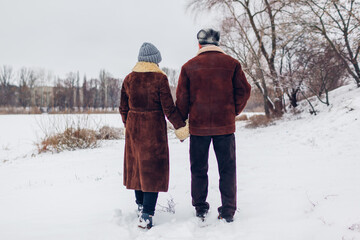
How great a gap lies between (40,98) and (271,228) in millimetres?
53396

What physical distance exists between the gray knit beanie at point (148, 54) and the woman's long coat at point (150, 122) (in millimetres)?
43

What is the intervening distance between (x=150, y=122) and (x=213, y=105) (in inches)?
24.2

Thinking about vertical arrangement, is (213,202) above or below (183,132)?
below

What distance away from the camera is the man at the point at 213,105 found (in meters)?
2.25

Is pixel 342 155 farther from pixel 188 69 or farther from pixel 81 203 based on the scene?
pixel 81 203

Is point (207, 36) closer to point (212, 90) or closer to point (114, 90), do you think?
point (212, 90)

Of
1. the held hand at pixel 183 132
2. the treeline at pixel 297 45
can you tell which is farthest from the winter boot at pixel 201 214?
the treeline at pixel 297 45

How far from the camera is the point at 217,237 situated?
79.5 inches

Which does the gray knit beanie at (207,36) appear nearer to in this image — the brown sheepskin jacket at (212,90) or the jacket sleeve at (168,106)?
the brown sheepskin jacket at (212,90)

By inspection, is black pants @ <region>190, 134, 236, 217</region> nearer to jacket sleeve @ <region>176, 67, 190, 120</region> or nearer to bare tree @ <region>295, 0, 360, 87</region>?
jacket sleeve @ <region>176, 67, 190, 120</region>

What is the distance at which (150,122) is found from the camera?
2.30m

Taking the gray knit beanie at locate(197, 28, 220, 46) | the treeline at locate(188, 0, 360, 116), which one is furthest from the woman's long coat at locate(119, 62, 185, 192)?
the treeline at locate(188, 0, 360, 116)

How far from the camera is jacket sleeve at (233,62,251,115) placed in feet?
7.50

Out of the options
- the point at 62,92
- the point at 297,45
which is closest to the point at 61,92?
the point at 62,92
